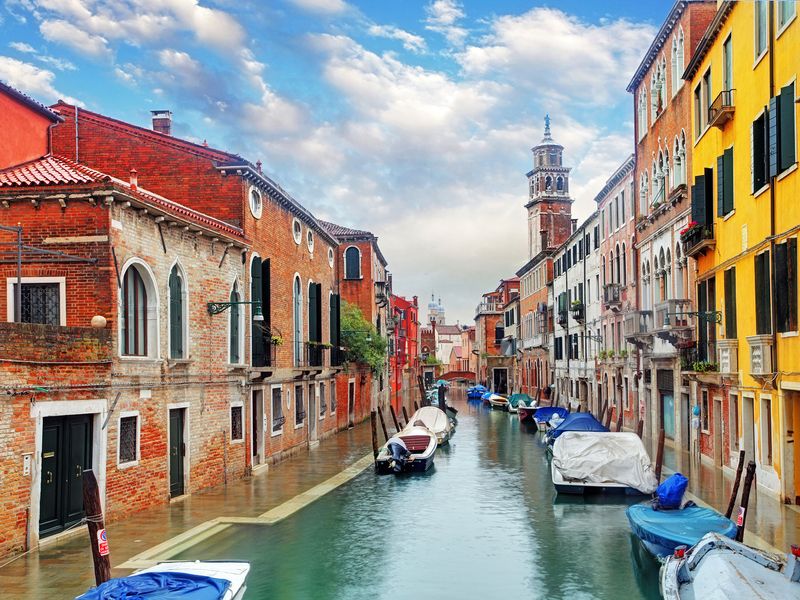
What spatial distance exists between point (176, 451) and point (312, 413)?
12.1m

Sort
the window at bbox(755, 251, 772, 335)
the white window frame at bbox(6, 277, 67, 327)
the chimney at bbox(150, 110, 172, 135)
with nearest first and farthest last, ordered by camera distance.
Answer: the white window frame at bbox(6, 277, 67, 327) < the window at bbox(755, 251, 772, 335) < the chimney at bbox(150, 110, 172, 135)

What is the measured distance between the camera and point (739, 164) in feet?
58.9

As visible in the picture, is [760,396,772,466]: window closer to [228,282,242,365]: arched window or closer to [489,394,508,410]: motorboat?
[228,282,242,365]: arched window

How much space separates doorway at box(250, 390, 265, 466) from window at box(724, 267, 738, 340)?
11.7 meters

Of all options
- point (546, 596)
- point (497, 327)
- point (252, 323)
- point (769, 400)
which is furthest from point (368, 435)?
point (497, 327)

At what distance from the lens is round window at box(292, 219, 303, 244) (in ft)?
86.7

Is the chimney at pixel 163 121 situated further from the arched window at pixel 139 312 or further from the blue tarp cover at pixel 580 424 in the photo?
the blue tarp cover at pixel 580 424

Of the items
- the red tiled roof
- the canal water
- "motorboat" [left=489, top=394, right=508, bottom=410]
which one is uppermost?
the red tiled roof

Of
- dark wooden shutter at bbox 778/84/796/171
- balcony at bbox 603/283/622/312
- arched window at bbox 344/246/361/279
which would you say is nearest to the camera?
dark wooden shutter at bbox 778/84/796/171

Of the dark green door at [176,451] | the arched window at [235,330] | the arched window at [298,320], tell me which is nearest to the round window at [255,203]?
the arched window at [235,330]

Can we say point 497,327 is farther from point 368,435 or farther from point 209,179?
point 209,179

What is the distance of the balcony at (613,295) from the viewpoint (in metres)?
33.4

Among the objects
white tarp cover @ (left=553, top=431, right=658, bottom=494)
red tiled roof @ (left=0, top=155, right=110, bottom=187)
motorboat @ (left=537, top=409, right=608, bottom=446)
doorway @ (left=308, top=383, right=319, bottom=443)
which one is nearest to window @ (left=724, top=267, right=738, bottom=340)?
white tarp cover @ (left=553, top=431, right=658, bottom=494)

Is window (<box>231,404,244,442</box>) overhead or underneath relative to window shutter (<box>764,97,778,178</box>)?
underneath
